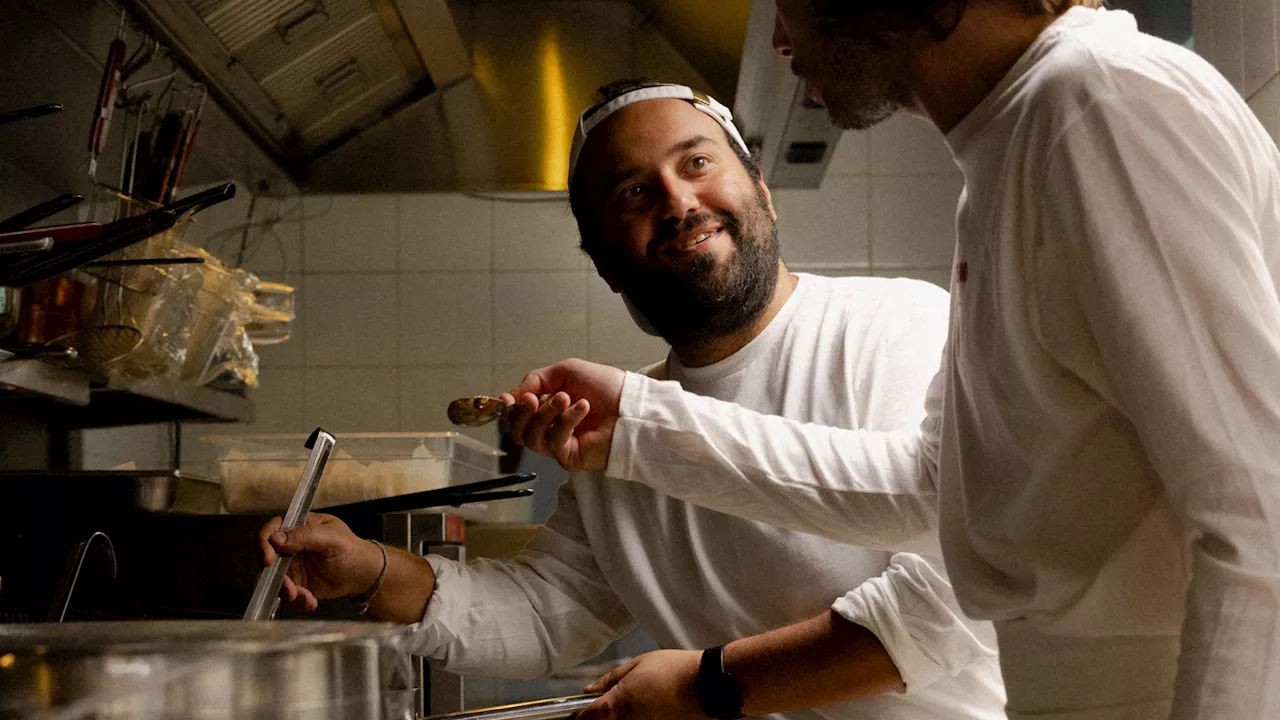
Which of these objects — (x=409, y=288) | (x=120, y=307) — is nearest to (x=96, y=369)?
(x=120, y=307)

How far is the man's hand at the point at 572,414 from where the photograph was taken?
1.20m

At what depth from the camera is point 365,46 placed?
2232 mm

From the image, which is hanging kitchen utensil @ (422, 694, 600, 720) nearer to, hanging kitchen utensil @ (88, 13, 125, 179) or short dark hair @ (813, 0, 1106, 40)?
short dark hair @ (813, 0, 1106, 40)

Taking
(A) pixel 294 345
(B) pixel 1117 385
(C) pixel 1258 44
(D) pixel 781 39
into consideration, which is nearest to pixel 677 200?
(D) pixel 781 39

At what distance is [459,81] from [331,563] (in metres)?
1.66

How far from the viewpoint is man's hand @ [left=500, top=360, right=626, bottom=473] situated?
120 centimetres

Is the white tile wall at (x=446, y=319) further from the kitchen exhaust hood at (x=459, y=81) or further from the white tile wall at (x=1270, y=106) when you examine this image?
the white tile wall at (x=1270, y=106)

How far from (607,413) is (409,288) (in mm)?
2005

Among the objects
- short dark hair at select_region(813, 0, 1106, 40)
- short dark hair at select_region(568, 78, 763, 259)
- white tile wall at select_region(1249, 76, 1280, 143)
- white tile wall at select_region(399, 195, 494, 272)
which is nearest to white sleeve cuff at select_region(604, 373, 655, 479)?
short dark hair at select_region(568, 78, 763, 259)

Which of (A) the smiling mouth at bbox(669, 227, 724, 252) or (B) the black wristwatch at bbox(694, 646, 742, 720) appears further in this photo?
(A) the smiling mouth at bbox(669, 227, 724, 252)

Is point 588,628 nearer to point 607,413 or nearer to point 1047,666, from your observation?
point 607,413

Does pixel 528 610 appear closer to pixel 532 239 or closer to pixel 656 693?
pixel 656 693

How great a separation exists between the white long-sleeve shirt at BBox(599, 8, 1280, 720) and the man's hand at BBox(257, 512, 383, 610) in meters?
0.65

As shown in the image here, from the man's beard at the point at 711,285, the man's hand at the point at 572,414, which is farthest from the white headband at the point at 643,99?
the man's hand at the point at 572,414
